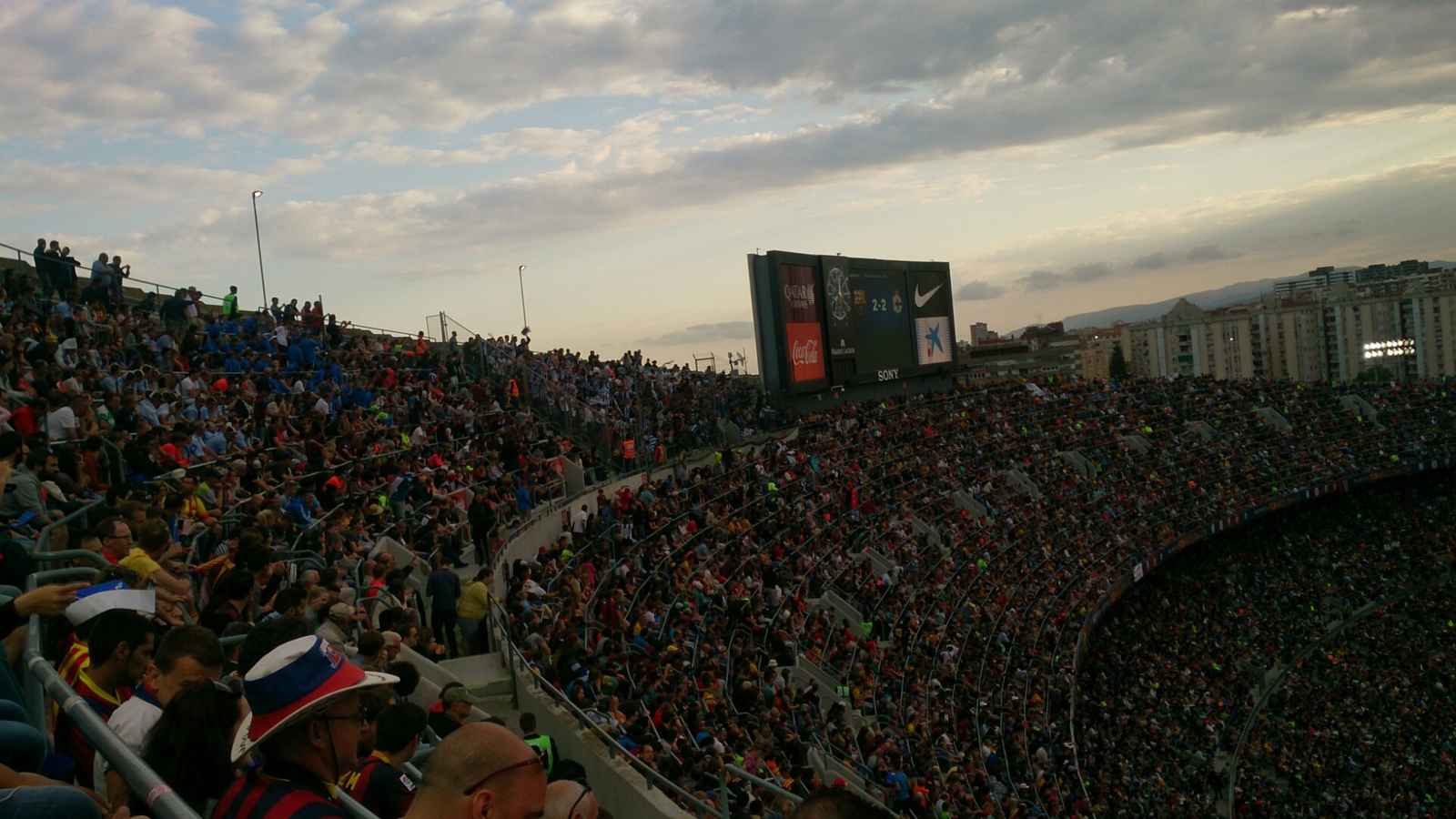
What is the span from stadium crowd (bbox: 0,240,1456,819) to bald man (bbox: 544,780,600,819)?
→ 63 centimetres

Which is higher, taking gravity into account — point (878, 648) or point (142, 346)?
point (142, 346)

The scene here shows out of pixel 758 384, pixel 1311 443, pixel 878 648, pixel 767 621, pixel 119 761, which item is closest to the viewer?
pixel 119 761

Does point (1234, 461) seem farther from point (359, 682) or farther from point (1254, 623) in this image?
point (359, 682)

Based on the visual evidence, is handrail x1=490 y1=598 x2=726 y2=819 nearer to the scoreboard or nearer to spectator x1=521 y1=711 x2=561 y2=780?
spectator x1=521 y1=711 x2=561 y2=780

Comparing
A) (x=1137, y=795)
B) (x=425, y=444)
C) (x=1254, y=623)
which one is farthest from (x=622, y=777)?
(x=1254, y=623)

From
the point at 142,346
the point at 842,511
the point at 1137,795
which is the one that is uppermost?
the point at 142,346

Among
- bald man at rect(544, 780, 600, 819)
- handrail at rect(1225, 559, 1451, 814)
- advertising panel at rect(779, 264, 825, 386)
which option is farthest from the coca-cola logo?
bald man at rect(544, 780, 600, 819)

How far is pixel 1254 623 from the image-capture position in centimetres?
3247

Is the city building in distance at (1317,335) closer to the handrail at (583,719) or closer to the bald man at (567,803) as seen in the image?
the handrail at (583,719)

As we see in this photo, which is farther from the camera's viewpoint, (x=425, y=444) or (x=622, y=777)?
(x=425, y=444)

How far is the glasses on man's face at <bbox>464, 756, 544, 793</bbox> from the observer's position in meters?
2.17

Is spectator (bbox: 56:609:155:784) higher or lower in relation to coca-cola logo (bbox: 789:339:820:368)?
lower

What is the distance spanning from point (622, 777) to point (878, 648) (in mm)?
11910

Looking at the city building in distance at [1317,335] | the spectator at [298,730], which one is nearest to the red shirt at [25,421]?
the spectator at [298,730]
